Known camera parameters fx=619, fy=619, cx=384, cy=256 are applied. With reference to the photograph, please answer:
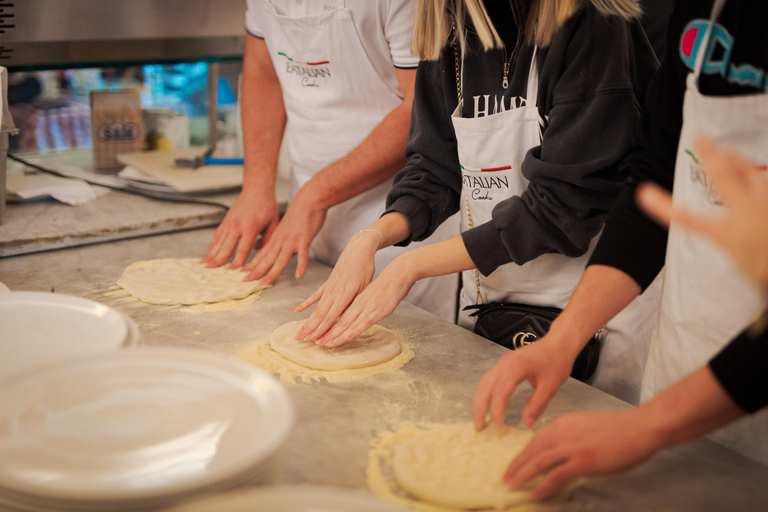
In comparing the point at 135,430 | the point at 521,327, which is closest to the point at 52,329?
the point at 135,430

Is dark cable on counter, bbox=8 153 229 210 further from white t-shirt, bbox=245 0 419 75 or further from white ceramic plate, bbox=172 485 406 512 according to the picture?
white ceramic plate, bbox=172 485 406 512

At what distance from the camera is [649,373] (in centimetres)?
124

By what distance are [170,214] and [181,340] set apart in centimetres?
95

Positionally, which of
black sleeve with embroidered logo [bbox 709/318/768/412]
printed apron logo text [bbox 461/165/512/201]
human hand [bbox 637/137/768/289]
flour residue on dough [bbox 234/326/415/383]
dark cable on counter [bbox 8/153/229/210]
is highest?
human hand [bbox 637/137/768/289]

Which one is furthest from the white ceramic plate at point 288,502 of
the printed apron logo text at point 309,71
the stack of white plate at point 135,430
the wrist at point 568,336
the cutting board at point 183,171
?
the cutting board at point 183,171

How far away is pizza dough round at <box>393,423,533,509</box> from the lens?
0.88 metres

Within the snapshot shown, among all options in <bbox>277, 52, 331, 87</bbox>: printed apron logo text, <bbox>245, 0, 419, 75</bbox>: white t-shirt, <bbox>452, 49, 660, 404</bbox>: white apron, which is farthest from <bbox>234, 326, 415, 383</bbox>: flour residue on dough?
<bbox>277, 52, 331, 87</bbox>: printed apron logo text

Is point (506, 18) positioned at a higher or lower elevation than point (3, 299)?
higher

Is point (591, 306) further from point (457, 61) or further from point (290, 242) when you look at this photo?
point (290, 242)

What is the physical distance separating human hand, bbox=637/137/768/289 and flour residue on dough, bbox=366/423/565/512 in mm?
457

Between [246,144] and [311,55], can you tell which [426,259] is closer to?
[311,55]

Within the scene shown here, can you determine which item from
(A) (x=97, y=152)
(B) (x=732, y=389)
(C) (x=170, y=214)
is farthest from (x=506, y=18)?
(A) (x=97, y=152)

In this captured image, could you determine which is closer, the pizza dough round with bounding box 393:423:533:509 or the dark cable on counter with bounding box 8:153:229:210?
the pizza dough round with bounding box 393:423:533:509

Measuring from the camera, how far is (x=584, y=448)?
0.83 meters
